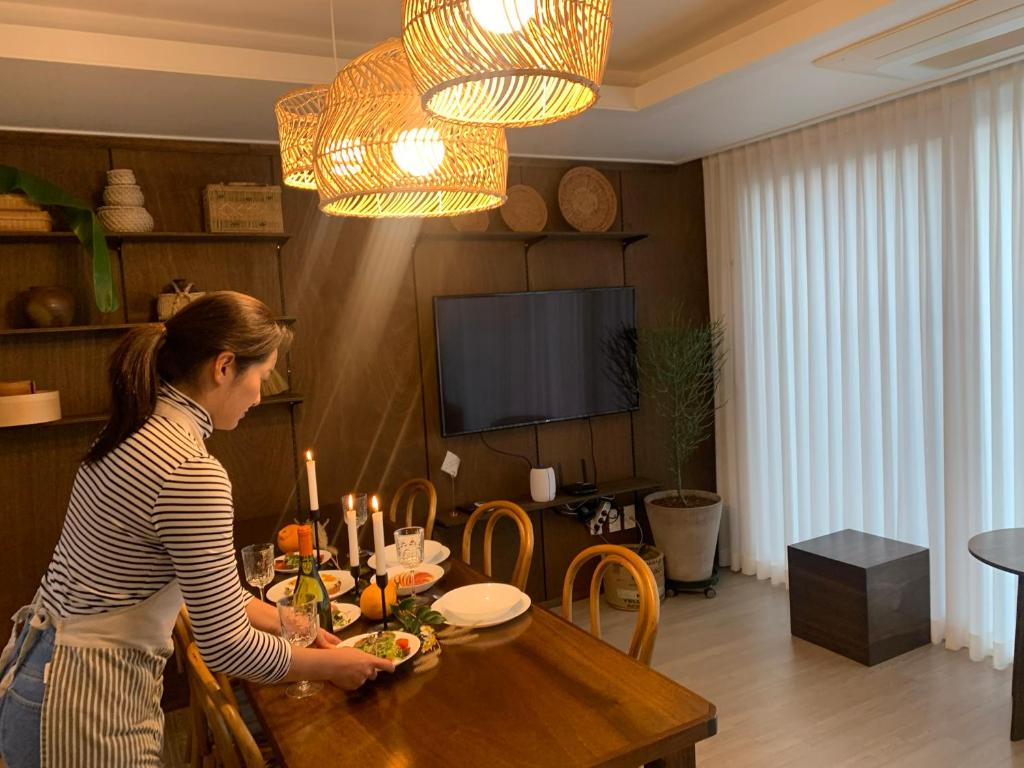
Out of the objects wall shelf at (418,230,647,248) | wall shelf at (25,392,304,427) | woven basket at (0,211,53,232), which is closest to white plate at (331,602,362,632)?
wall shelf at (25,392,304,427)

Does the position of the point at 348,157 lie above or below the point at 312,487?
above

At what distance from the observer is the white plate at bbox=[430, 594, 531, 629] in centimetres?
202

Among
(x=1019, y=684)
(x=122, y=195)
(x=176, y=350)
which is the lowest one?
(x=1019, y=684)

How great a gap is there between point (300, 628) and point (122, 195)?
7.50 ft

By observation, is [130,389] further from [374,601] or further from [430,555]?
[430,555]

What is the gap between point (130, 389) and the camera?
1.49 meters

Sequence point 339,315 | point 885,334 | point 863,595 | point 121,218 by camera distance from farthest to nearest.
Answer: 1. point 339,315
2. point 885,334
3. point 863,595
4. point 121,218

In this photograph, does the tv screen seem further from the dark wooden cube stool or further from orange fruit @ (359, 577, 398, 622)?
Answer: orange fruit @ (359, 577, 398, 622)

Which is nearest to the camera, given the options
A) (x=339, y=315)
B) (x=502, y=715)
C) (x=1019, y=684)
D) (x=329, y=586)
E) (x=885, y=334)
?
(x=502, y=715)

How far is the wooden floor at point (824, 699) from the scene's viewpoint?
110 inches

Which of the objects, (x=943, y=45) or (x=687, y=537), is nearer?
(x=943, y=45)

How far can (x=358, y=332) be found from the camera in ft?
12.9

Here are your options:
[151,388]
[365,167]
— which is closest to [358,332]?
[365,167]

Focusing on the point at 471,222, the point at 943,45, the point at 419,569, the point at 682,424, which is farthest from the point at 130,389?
the point at 682,424
